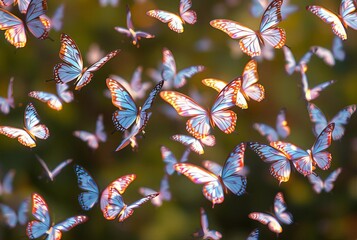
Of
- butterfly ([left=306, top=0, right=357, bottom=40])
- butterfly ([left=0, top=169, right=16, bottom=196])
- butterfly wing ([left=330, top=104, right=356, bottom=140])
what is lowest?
butterfly ([left=0, top=169, right=16, bottom=196])

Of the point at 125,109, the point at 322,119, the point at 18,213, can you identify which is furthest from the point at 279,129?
the point at 18,213

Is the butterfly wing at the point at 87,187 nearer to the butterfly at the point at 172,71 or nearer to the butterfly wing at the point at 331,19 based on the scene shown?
the butterfly at the point at 172,71

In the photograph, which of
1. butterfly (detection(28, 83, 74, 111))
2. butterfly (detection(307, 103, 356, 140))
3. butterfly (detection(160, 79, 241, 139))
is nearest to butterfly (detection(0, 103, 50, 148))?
butterfly (detection(28, 83, 74, 111))

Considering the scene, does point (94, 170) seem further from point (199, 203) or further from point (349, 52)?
point (349, 52)

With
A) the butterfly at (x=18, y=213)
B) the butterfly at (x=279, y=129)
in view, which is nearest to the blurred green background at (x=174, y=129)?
the butterfly at (x=18, y=213)

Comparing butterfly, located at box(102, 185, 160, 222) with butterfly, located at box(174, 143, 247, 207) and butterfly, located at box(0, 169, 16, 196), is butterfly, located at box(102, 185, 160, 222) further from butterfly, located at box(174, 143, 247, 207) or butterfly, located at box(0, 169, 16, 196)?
butterfly, located at box(0, 169, 16, 196)

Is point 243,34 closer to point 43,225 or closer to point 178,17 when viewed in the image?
point 178,17
